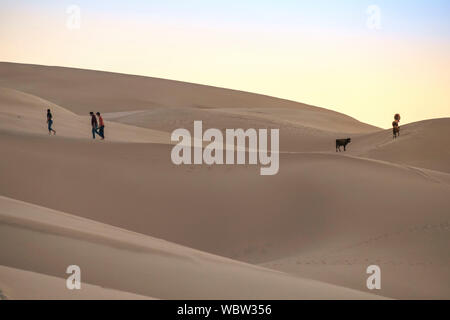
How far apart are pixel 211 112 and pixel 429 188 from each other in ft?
105

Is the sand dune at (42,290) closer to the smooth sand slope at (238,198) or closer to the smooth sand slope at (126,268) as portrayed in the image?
the smooth sand slope at (126,268)

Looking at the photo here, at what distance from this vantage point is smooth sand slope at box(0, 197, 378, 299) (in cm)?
809

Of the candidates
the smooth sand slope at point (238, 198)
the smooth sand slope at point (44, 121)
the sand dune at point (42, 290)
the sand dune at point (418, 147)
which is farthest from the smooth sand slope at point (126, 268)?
the sand dune at point (418, 147)

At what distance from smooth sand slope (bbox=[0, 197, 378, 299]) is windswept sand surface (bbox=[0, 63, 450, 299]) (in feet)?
0.08

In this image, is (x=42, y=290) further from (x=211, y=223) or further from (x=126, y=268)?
(x=211, y=223)

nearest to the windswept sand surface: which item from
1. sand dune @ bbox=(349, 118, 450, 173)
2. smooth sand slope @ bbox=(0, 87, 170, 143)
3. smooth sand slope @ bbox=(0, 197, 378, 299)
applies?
smooth sand slope @ bbox=(0, 197, 378, 299)

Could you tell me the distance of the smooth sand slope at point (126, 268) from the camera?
809 cm

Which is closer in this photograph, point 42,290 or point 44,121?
point 42,290

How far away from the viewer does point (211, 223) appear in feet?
51.5

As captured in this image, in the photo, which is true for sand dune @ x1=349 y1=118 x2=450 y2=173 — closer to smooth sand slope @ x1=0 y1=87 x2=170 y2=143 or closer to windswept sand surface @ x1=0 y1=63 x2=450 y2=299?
smooth sand slope @ x1=0 y1=87 x2=170 y2=143

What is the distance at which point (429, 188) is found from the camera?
666 inches

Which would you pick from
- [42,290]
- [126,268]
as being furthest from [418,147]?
[42,290]

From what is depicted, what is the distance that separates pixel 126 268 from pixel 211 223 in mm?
7020
